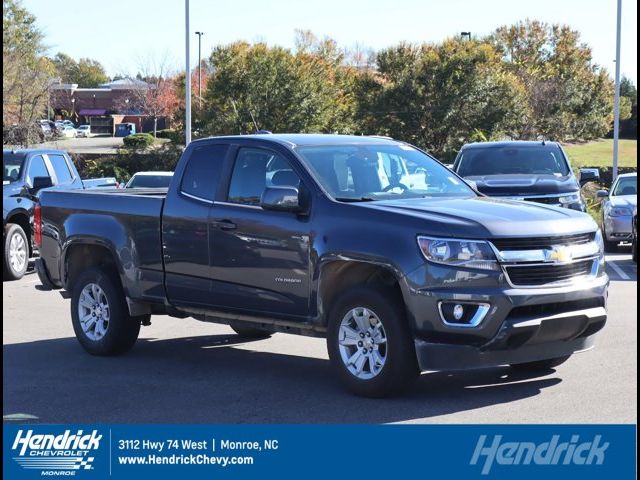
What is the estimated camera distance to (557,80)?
53.8 metres

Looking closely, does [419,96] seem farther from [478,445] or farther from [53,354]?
[478,445]

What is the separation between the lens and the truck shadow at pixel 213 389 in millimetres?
7266

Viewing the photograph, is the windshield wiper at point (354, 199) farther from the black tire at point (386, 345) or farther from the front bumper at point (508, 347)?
the front bumper at point (508, 347)

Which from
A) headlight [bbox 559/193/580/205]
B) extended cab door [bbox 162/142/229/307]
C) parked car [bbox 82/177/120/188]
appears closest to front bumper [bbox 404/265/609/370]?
extended cab door [bbox 162/142/229/307]

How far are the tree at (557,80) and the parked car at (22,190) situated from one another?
32.2m

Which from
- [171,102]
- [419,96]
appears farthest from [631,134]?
[419,96]

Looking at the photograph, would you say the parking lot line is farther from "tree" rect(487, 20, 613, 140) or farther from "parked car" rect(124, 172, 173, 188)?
"tree" rect(487, 20, 613, 140)

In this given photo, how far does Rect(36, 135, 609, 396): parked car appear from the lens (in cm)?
724

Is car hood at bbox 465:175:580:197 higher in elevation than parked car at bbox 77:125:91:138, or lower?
lower

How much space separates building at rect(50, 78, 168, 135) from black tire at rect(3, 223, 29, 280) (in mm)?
72781

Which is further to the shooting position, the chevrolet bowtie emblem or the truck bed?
the truck bed

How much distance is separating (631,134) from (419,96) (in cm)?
6106

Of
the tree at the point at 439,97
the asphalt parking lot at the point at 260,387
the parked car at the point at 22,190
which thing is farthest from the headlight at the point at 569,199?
the tree at the point at 439,97

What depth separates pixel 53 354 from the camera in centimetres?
984
